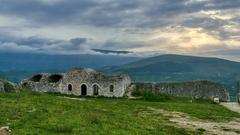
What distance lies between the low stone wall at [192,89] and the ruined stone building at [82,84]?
769 cm

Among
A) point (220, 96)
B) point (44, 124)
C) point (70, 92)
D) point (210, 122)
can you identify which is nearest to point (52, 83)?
point (70, 92)

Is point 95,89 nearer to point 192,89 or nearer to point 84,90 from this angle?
point 84,90

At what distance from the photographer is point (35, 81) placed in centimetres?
8144

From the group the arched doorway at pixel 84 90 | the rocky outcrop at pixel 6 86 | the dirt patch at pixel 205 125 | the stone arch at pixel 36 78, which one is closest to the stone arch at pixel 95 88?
the arched doorway at pixel 84 90

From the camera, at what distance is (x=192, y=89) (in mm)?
84188

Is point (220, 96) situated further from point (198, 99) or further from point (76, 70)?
point (76, 70)

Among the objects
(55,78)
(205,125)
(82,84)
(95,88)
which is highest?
(55,78)

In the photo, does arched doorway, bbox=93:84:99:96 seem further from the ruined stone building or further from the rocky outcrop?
the rocky outcrop

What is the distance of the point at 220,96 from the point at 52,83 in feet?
103

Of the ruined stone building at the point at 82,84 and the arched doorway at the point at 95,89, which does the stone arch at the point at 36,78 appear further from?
the arched doorway at the point at 95,89

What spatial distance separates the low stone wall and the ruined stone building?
7692 millimetres

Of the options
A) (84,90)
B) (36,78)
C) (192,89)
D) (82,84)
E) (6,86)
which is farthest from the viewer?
(192,89)

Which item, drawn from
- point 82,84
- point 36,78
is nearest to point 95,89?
point 82,84

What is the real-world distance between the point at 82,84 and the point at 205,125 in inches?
1638
